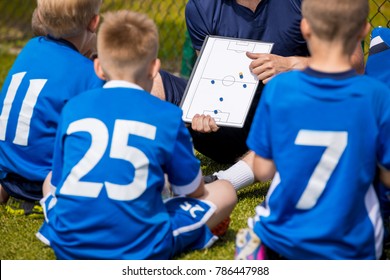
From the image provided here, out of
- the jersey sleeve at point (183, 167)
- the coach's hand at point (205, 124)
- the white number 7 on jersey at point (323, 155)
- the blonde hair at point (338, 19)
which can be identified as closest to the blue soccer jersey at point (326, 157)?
the white number 7 on jersey at point (323, 155)

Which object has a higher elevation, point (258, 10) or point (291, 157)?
point (258, 10)

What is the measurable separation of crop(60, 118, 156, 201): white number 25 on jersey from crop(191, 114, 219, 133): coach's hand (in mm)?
1046

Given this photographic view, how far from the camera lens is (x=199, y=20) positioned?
15.0ft

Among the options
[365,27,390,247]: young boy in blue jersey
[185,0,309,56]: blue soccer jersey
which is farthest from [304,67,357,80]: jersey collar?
[185,0,309,56]: blue soccer jersey

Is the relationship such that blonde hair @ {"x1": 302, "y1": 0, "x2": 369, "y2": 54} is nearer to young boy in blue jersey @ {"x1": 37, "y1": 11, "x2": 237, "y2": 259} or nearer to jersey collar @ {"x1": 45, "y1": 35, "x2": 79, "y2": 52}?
young boy in blue jersey @ {"x1": 37, "y1": 11, "x2": 237, "y2": 259}

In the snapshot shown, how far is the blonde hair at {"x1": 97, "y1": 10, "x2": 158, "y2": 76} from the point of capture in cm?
314

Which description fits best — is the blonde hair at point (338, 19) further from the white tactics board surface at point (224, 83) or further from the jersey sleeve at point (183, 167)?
the white tactics board surface at point (224, 83)

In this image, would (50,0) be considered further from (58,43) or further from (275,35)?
(275,35)

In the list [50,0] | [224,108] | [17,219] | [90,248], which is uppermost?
[50,0]

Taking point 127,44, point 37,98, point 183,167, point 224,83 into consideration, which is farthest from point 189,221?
point 224,83

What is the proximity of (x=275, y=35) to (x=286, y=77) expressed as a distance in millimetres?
1491

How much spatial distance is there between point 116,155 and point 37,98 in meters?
0.88

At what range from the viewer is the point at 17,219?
3.97 meters
